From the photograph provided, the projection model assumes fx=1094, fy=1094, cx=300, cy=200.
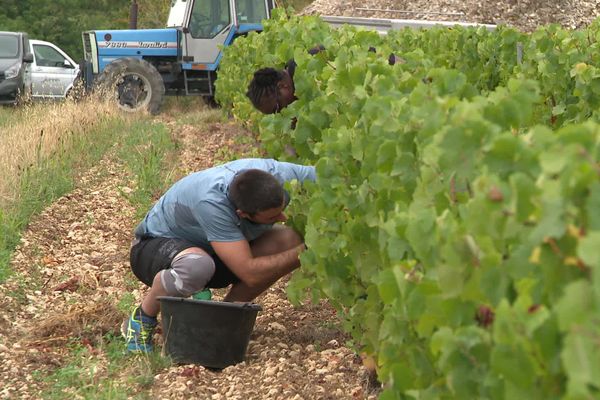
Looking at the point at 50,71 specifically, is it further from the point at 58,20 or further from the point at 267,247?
the point at 267,247

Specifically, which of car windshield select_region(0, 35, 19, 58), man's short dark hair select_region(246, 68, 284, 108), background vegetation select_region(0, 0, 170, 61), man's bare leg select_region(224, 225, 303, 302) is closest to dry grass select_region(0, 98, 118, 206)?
man's short dark hair select_region(246, 68, 284, 108)

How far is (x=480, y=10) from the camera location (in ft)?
85.3

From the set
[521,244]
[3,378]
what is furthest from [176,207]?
[521,244]

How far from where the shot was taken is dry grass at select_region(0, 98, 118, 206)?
873cm

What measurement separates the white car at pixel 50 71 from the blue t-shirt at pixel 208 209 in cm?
1457

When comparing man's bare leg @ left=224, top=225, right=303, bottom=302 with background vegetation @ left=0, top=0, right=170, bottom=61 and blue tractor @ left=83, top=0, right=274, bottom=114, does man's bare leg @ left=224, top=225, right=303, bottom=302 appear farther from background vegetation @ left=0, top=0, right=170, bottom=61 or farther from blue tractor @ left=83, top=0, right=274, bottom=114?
background vegetation @ left=0, top=0, right=170, bottom=61

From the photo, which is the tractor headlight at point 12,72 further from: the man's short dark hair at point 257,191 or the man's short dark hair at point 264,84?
the man's short dark hair at point 257,191

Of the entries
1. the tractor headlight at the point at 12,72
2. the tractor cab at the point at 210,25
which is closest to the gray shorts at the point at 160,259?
the tractor cab at the point at 210,25

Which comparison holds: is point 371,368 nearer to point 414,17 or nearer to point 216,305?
point 216,305

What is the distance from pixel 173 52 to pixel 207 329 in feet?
45.2

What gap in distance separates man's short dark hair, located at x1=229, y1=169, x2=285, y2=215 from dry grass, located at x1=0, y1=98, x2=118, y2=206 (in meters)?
3.68

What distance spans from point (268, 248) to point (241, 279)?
7.8 inches

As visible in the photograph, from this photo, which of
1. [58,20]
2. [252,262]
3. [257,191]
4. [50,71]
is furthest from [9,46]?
[58,20]

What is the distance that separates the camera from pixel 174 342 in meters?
4.97
